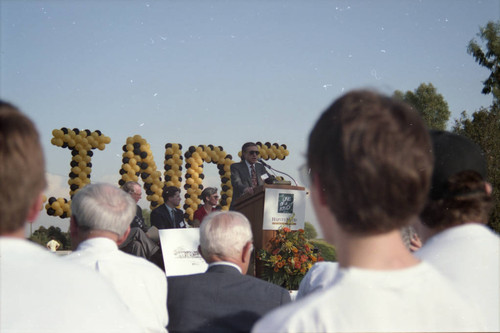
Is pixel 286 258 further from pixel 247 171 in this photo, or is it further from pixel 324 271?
pixel 324 271

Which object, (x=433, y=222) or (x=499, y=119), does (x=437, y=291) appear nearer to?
(x=433, y=222)

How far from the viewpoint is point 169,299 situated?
9.13 ft

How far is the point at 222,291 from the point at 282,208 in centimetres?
390

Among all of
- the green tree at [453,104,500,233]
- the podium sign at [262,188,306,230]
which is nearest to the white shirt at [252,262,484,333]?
the podium sign at [262,188,306,230]

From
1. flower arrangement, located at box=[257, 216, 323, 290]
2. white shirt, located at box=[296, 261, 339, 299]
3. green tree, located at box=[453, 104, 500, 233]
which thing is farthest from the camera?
green tree, located at box=[453, 104, 500, 233]

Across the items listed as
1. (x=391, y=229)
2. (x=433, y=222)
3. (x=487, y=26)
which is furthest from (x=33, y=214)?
(x=487, y=26)

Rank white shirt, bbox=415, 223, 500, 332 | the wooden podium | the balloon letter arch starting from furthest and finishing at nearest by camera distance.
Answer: the balloon letter arch < the wooden podium < white shirt, bbox=415, 223, 500, 332

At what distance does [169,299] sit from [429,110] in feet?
135

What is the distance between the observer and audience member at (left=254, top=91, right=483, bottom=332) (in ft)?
3.24

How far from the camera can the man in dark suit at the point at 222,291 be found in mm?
2625

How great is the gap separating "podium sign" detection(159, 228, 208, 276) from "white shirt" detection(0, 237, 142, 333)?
185 inches

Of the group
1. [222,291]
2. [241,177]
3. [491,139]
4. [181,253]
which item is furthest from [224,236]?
[491,139]

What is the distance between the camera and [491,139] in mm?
23531

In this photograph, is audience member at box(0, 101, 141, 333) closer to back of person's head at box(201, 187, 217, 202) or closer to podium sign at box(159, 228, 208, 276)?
podium sign at box(159, 228, 208, 276)
